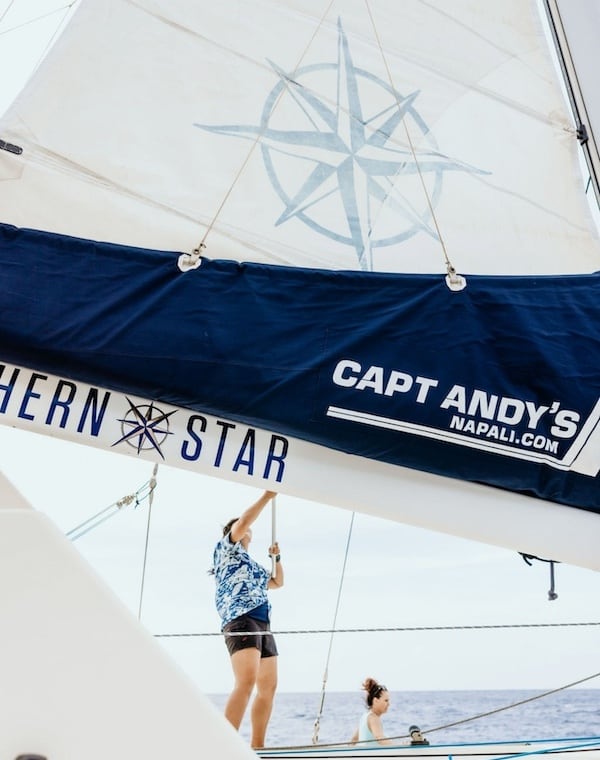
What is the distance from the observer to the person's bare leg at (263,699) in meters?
2.96

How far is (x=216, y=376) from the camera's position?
1.94 metres

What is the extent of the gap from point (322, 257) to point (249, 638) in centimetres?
144

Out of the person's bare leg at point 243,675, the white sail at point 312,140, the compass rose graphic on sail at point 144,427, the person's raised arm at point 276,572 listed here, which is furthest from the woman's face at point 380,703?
the compass rose graphic on sail at point 144,427

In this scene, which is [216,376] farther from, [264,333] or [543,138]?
[543,138]

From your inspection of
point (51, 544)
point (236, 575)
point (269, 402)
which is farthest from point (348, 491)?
point (236, 575)

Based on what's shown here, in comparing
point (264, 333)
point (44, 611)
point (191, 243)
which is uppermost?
point (191, 243)

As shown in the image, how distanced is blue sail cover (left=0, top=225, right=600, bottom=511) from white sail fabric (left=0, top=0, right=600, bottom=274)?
27 cm

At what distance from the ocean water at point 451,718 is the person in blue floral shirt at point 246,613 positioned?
336 inches

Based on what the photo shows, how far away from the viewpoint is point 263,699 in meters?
3.09

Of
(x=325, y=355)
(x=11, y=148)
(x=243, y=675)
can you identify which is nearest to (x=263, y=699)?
(x=243, y=675)

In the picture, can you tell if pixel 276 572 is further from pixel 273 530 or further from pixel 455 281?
pixel 455 281

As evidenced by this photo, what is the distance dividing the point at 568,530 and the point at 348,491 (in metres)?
0.57

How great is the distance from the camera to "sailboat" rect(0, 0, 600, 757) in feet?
6.45

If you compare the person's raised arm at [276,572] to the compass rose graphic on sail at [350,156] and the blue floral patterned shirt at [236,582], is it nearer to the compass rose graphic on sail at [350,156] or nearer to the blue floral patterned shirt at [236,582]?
the blue floral patterned shirt at [236,582]
